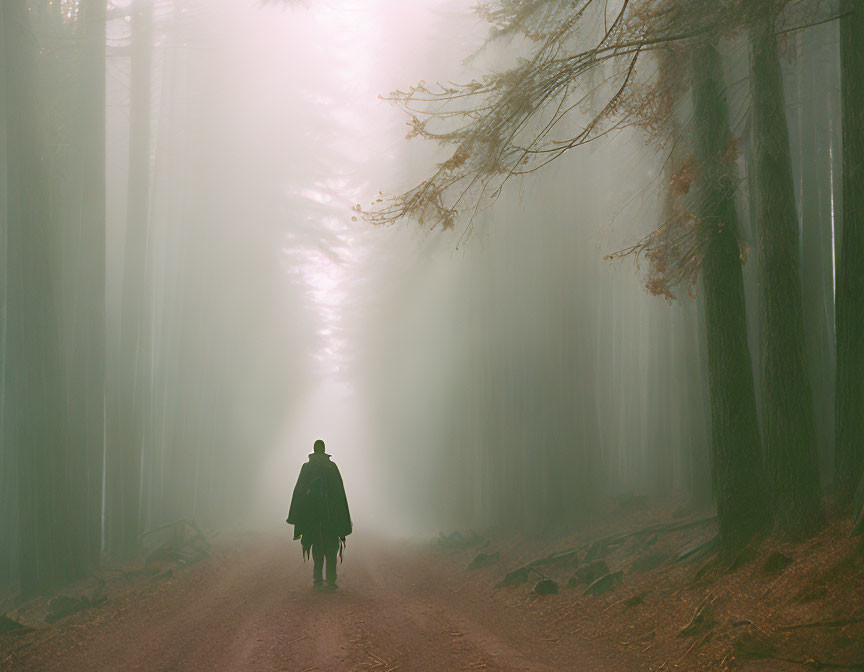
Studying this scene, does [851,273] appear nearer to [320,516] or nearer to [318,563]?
[320,516]

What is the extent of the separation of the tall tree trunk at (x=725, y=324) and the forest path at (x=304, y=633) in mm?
2421

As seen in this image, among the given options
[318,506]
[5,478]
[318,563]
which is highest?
[5,478]

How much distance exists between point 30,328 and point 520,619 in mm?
7617

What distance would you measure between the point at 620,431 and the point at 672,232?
40.7ft

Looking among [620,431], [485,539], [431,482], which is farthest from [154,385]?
[620,431]

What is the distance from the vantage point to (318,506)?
362 inches

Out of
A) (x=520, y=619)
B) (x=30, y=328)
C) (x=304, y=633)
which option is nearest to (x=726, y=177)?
(x=520, y=619)

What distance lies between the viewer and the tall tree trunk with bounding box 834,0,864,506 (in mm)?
6203

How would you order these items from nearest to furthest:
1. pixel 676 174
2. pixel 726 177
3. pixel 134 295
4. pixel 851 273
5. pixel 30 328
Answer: pixel 851 273 < pixel 726 177 < pixel 676 174 < pixel 30 328 < pixel 134 295

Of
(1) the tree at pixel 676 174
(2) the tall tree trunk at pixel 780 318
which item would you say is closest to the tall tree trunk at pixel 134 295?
(1) the tree at pixel 676 174

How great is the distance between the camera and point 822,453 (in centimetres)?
923

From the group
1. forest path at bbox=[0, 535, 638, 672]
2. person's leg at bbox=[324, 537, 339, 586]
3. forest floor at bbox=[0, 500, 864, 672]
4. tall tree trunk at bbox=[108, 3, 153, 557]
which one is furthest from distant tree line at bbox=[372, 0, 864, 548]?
tall tree trunk at bbox=[108, 3, 153, 557]

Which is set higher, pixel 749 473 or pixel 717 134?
pixel 717 134

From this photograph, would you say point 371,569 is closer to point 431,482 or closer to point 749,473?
point 749,473
